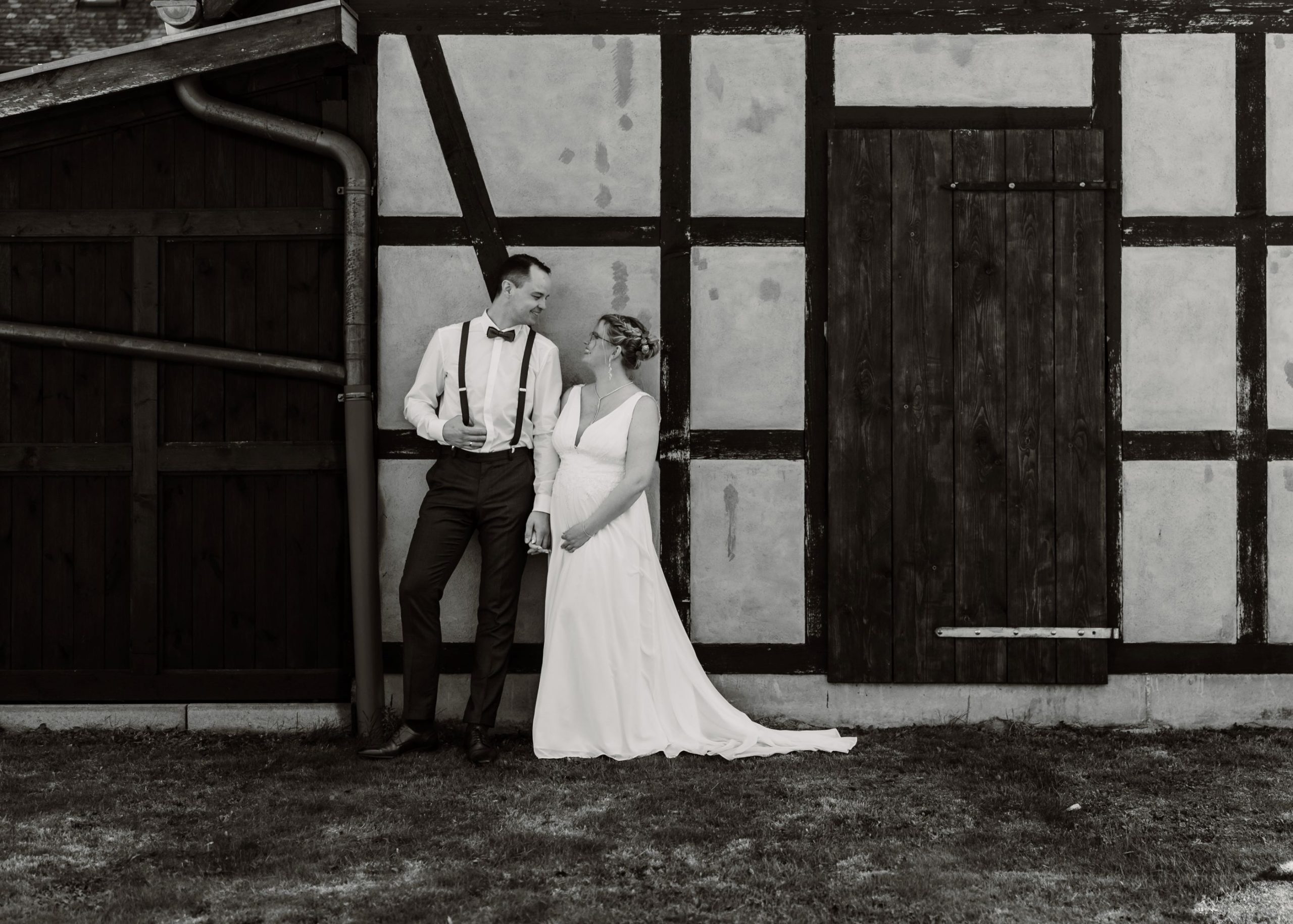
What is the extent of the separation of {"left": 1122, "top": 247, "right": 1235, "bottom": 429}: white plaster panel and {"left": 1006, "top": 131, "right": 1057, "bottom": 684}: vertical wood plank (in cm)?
35

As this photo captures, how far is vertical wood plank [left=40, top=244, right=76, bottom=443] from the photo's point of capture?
4.86m

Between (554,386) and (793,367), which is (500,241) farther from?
(793,367)

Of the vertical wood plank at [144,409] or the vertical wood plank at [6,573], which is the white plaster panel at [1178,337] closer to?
the vertical wood plank at [144,409]

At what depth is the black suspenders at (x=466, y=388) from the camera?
14.6ft

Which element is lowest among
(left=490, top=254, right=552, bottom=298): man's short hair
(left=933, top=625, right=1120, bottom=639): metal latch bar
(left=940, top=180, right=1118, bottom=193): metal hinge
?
(left=933, top=625, right=1120, bottom=639): metal latch bar

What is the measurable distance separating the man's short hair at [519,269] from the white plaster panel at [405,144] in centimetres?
48

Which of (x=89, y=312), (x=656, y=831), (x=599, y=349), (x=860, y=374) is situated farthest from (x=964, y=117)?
(x=89, y=312)

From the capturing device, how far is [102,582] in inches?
192

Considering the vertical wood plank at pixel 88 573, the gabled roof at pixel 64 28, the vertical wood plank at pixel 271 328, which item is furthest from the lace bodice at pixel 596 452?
the gabled roof at pixel 64 28

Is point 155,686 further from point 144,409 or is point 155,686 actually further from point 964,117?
point 964,117

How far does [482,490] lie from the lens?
4.45 meters

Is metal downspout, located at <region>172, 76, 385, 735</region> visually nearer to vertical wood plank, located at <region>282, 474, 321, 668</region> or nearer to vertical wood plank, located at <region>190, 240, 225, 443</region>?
vertical wood plank, located at <region>282, 474, 321, 668</region>

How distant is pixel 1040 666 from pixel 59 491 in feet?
14.2

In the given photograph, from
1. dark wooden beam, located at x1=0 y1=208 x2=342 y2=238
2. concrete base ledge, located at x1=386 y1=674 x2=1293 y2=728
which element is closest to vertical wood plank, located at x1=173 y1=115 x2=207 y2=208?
dark wooden beam, located at x1=0 y1=208 x2=342 y2=238
